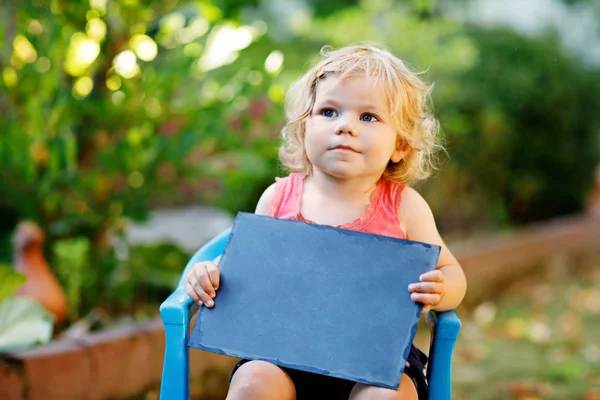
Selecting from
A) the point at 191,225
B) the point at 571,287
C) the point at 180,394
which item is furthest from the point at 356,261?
the point at 571,287

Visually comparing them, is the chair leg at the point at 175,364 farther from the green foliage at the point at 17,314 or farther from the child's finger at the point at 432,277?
the green foliage at the point at 17,314

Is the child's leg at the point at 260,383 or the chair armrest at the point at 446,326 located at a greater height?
the chair armrest at the point at 446,326

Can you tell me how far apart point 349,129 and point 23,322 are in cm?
126

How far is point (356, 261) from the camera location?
1.62m

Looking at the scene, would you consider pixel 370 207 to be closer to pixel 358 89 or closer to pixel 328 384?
pixel 358 89

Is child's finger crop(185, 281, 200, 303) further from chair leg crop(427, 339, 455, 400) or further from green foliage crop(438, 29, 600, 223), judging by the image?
green foliage crop(438, 29, 600, 223)

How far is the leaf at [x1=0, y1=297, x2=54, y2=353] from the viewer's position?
7.37 ft

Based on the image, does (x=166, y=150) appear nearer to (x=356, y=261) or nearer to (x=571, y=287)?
(x=356, y=261)

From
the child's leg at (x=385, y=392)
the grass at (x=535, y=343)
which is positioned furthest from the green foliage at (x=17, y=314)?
the grass at (x=535, y=343)

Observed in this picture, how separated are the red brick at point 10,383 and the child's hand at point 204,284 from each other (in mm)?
854

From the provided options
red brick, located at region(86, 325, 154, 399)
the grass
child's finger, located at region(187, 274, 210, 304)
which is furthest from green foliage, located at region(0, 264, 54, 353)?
the grass

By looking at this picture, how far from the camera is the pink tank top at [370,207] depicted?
1.75 metres

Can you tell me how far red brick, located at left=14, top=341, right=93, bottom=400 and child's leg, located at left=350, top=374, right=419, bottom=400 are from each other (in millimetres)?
1154

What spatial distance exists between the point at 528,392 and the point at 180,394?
184 centimetres
